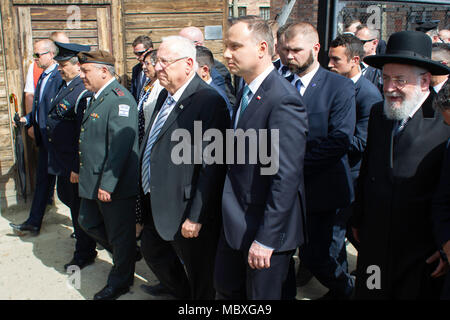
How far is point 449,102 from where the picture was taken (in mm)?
2129

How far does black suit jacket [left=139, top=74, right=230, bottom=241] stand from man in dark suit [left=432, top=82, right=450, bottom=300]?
1247 millimetres

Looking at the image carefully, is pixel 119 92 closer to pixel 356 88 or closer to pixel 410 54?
pixel 356 88

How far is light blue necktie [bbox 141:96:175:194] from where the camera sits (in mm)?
3062

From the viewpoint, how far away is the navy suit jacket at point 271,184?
2328mm

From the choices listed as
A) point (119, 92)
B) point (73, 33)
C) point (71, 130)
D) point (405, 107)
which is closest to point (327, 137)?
point (405, 107)

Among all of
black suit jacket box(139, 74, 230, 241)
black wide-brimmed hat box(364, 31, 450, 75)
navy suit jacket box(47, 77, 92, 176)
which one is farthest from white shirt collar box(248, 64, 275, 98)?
navy suit jacket box(47, 77, 92, 176)

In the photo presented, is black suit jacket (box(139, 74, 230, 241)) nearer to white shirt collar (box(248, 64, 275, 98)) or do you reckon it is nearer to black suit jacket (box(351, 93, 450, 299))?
white shirt collar (box(248, 64, 275, 98))

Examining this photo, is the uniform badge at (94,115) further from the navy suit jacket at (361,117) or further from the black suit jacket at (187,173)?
the navy suit jacket at (361,117)

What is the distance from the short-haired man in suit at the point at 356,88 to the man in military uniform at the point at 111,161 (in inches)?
68.3

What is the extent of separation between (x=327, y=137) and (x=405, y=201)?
0.82m

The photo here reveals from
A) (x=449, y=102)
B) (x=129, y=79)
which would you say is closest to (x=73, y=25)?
(x=129, y=79)

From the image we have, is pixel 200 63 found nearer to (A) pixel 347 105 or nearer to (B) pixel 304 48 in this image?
(B) pixel 304 48

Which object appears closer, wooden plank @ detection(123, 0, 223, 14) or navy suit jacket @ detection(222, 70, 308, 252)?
navy suit jacket @ detection(222, 70, 308, 252)

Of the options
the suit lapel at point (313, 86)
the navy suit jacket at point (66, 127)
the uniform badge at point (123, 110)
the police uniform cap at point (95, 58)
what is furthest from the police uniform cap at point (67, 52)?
the suit lapel at point (313, 86)
